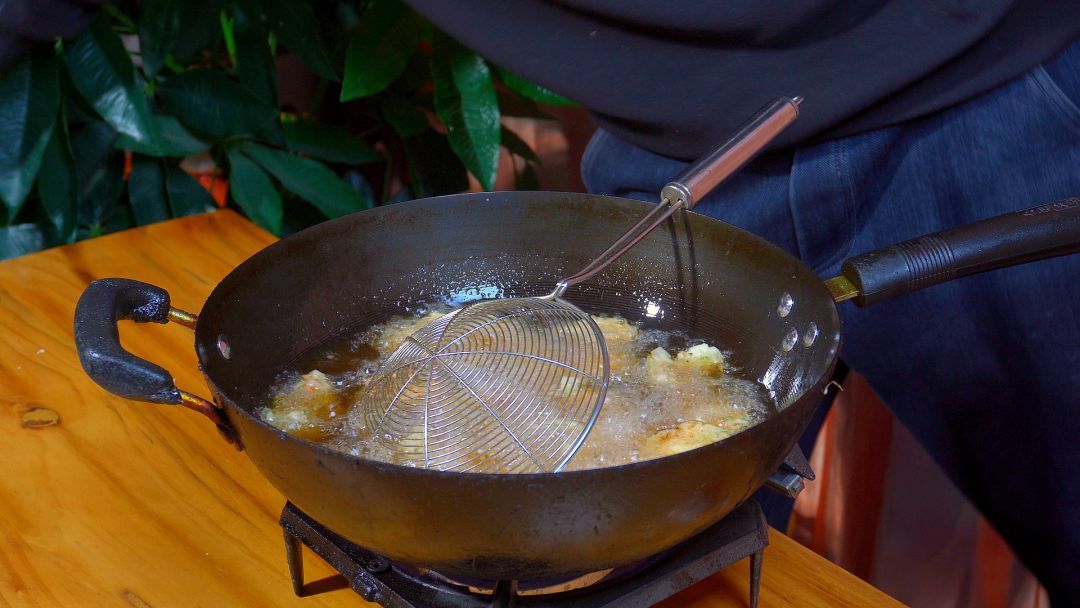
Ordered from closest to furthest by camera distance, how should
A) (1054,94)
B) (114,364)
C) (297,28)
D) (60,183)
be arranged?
(114,364)
(1054,94)
(60,183)
(297,28)

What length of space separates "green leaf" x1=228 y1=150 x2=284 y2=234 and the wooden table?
676 millimetres

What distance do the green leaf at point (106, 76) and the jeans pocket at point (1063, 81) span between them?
150cm

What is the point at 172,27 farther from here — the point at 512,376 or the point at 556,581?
the point at 556,581

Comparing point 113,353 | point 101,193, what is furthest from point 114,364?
point 101,193

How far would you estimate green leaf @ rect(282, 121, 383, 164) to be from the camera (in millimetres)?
2070

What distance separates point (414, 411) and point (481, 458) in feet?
0.33

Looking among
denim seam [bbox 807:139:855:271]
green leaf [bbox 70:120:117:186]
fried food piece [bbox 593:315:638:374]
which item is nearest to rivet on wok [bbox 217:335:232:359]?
fried food piece [bbox 593:315:638:374]

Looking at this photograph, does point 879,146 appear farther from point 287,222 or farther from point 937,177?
point 287,222

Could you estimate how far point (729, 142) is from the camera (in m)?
0.92

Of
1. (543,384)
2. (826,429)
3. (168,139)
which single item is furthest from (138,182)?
(826,429)

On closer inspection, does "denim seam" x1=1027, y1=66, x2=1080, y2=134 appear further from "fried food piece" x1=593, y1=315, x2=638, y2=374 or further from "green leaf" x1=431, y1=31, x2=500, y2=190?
"green leaf" x1=431, y1=31, x2=500, y2=190

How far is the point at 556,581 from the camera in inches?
29.8

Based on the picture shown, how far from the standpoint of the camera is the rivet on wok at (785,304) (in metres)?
0.92

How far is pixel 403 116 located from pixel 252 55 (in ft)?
1.20
